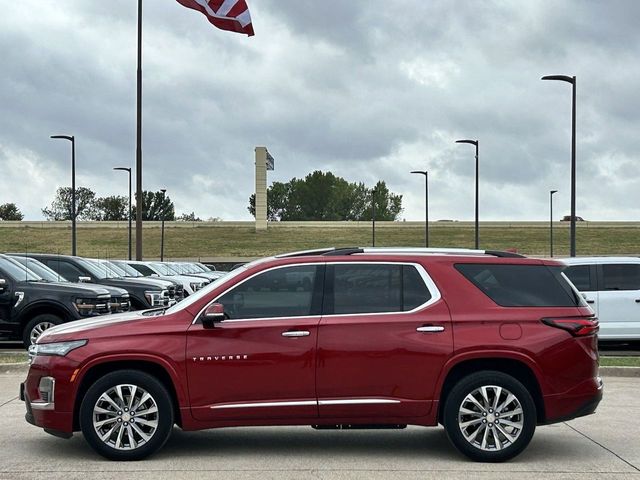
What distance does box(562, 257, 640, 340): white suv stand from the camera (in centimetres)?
1653

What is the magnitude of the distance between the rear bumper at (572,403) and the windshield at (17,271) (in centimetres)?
1091

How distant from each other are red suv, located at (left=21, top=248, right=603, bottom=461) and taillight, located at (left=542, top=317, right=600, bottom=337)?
1cm

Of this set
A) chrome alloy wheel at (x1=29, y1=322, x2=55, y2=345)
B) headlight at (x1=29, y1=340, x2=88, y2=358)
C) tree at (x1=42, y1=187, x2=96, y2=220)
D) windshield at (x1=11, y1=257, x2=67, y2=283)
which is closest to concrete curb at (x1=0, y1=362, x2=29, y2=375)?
chrome alloy wheel at (x1=29, y1=322, x2=55, y2=345)

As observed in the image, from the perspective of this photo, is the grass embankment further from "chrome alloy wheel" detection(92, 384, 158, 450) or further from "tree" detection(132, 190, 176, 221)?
"chrome alloy wheel" detection(92, 384, 158, 450)

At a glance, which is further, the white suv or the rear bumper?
the white suv

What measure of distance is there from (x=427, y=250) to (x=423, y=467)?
1.86m

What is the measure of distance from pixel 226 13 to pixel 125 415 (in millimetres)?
18435

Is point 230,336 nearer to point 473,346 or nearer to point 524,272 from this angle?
point 473,346

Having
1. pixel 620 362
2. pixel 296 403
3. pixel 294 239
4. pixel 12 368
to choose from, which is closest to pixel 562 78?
pixel 620 362

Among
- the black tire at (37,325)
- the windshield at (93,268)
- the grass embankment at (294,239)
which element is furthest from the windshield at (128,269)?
the grass embankment at (294,239)

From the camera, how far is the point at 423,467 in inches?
299

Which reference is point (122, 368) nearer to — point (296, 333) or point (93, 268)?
point (296, 333)

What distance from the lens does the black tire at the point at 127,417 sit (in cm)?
767

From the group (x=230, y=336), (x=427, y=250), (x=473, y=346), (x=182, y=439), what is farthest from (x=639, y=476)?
(x=182, y=439)
